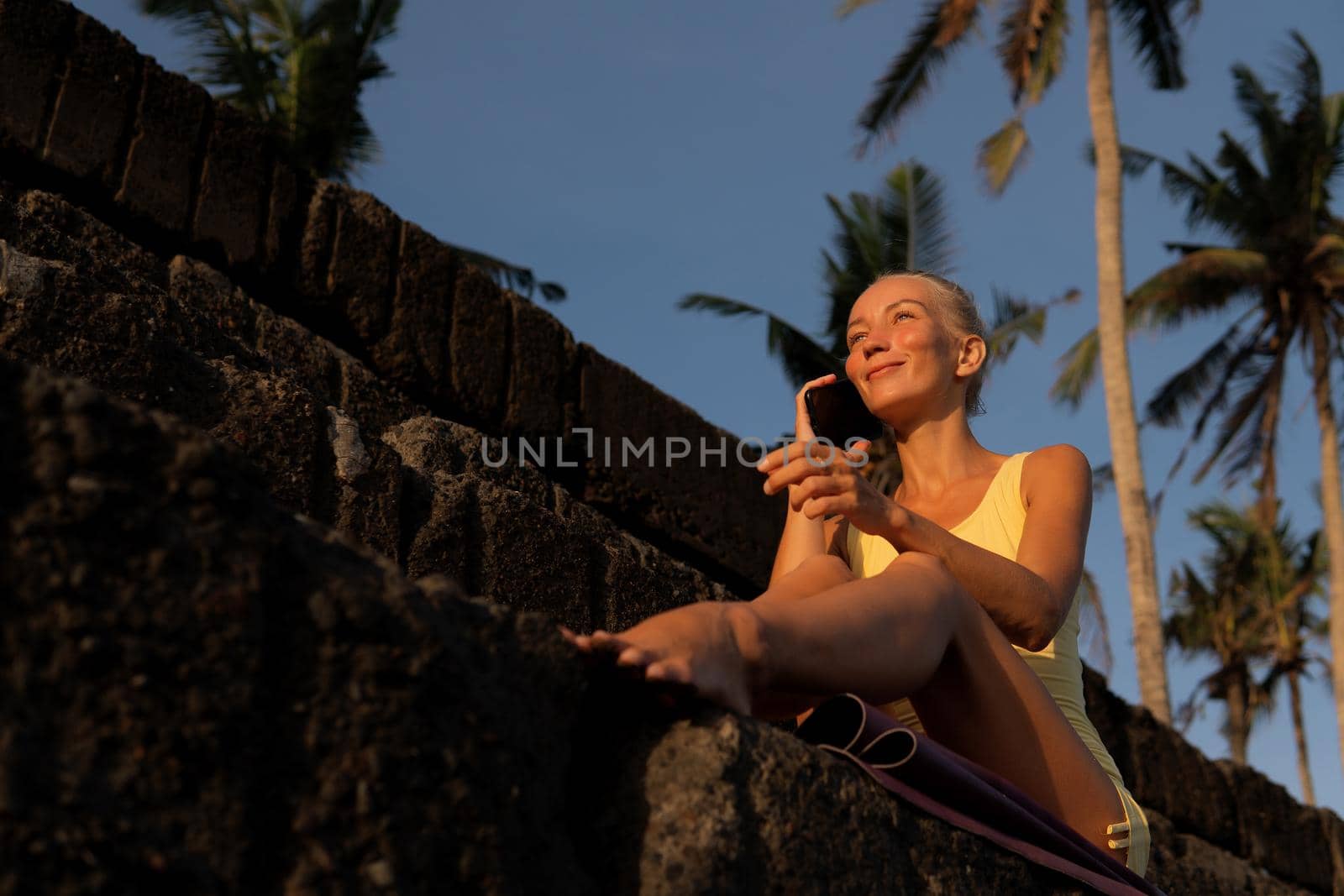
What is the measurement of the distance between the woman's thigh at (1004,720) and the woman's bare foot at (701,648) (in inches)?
16.5

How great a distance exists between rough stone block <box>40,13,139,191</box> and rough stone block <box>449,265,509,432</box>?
35.9 inches

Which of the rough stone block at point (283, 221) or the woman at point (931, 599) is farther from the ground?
the rough stone block at point (283, 221)

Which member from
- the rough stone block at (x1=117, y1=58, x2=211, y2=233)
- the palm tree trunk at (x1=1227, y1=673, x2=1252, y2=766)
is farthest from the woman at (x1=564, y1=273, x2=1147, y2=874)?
the palm tree trunk at (x1=1227, y1=673, x2=1252, y2=766)

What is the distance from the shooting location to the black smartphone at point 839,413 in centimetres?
302

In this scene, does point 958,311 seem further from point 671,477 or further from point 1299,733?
point 1299,733

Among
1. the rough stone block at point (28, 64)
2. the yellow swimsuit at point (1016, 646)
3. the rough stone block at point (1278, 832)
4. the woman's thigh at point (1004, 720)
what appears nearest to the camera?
the woman's thigh at point (1004, 720)

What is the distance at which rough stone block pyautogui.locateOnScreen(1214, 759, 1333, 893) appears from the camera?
19.1 ft

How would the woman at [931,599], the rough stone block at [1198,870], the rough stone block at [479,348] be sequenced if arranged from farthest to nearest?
the rough stone block at [1198,870] < the rough stone block at [479,348] < the woman at [931,599]

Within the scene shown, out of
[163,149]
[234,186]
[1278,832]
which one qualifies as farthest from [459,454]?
[1278,832]

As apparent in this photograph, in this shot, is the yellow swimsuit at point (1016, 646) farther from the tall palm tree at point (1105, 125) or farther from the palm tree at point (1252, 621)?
the palm tree at point (1252, 621)

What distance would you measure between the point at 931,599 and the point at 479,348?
1.95 m

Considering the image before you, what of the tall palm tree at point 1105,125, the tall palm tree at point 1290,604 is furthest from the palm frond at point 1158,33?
the tall palm tree at point 1290,604

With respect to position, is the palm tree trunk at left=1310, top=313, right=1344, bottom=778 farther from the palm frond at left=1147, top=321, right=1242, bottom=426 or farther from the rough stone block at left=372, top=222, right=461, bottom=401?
the rough stone block at left=372, top=222, right=461, bottom=401

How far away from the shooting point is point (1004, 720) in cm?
208
